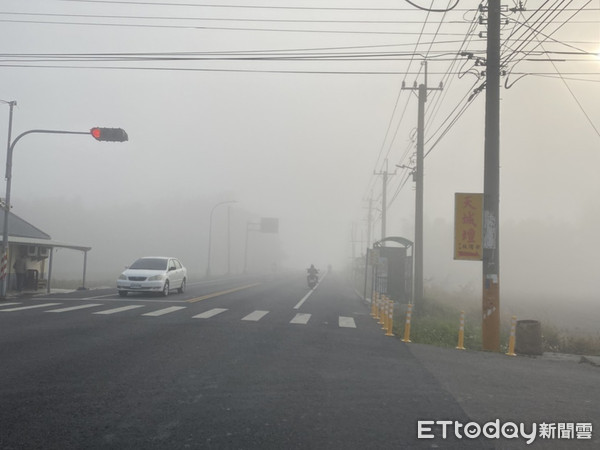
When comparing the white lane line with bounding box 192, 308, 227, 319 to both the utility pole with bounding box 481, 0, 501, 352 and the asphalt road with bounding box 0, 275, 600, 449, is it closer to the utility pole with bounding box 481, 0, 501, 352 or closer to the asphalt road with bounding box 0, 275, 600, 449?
the asphalt road with bounding box 0, 275, 600, 449

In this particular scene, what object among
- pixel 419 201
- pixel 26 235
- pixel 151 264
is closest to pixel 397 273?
pixel 419 201

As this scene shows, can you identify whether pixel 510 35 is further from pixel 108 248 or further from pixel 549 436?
pixel 108 248

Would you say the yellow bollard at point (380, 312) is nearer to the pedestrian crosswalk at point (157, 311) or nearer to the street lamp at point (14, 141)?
the pedestrian crosswalk at point (157, 311)

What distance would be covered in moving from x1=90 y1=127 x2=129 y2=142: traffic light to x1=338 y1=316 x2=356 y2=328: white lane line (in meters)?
10.7

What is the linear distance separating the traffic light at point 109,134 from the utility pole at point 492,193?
13414 mm

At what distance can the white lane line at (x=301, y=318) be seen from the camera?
51.4 feet

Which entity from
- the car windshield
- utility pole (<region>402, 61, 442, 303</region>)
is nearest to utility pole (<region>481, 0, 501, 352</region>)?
utility pole (<region>402, 61, 442, 303</region>)

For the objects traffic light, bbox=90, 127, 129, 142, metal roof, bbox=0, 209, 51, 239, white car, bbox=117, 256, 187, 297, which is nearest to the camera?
traffic light, bbox=90, 127, 129, 142

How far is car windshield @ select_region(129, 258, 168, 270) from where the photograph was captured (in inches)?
955

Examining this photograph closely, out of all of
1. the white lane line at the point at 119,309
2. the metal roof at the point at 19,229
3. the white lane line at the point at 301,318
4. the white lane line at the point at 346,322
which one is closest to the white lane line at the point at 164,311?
the white lane line at the point at 119,309

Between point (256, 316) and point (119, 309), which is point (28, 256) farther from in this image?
point (256, 316)

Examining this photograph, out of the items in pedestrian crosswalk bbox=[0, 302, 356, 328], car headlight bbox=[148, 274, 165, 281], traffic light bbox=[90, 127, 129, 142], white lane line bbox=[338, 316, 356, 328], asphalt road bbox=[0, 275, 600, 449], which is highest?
traffic light bbox=[90, 127, 129, 142]

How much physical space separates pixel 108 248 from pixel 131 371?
115m

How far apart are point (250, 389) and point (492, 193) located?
8378mm
